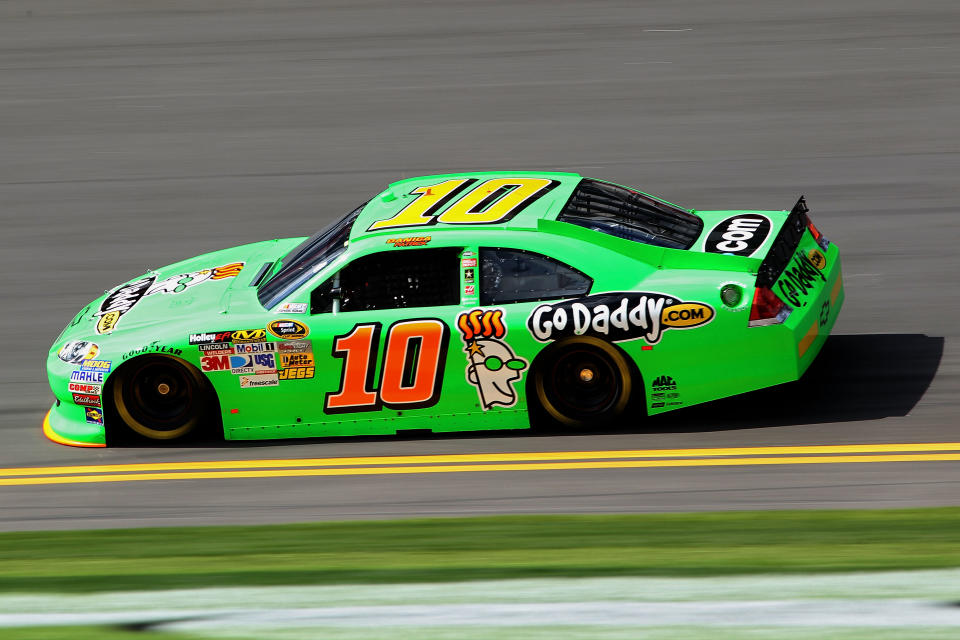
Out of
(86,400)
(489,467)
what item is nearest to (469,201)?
(489,467)

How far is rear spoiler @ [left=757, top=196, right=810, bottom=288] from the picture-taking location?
305 inches

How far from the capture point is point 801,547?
20.9 feet

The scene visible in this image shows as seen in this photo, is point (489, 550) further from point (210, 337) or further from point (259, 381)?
point (210, 337)

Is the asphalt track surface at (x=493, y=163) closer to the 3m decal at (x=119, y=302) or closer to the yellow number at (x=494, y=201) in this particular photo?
the 3m decal at (x=119, y=302)

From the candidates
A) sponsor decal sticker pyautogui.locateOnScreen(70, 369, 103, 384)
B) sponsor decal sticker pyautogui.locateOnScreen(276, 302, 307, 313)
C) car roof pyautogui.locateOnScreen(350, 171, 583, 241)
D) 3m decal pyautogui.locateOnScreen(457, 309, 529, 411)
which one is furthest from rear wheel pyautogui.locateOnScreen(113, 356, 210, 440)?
3m decal pyautogui.locateOnScreen(457, 309, 529, 411)

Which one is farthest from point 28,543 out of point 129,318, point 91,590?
point 129,318

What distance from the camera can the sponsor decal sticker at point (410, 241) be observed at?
25.6 ft

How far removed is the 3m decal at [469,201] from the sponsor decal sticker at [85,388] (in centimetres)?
192

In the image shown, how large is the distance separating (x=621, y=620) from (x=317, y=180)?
7.55 metres

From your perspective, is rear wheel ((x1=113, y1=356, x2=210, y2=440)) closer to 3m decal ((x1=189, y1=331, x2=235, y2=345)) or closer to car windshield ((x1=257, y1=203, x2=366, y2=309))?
3m decal ((x1=189, y1=331, x2=235, y2=345))

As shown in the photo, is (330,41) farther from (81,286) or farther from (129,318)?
(129,318)

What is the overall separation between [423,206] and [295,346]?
1.15 meters

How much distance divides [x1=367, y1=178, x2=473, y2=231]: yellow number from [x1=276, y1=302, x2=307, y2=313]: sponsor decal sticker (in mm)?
606

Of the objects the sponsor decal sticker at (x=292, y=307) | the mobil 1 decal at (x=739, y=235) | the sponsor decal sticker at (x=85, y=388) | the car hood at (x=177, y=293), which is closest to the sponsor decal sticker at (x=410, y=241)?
the sponsor decal sticker at (x=292, y=307)
